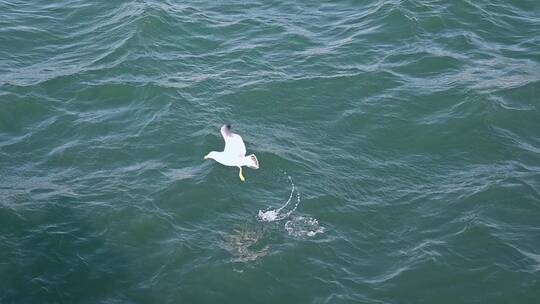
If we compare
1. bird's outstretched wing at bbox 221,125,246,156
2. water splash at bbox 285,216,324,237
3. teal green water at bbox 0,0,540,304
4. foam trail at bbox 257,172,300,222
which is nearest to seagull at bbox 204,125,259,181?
bird's outstretched wing at bbox 221,125,246,156

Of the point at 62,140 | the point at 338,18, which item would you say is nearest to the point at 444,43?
the point at 338,18

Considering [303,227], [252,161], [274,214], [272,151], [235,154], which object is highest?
[235,154]

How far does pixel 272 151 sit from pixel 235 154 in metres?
1.74

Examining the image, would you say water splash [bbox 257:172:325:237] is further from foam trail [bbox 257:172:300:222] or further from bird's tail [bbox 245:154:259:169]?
bird's tail [bbox 245:154:259:169]

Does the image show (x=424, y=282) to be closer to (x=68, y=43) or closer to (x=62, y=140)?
(x=62, y=140)

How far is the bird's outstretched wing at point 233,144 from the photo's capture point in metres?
21.4

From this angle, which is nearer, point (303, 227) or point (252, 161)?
point (303, 227)

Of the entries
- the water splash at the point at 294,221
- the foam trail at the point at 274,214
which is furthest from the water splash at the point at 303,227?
the foam trail at the point at 274,214

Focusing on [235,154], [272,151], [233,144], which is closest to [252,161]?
[235,154]

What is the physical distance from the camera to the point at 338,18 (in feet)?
97.9

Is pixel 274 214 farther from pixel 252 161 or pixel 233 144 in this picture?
pixel 233 144

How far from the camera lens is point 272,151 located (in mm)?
22766

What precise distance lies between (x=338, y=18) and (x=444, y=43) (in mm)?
4605

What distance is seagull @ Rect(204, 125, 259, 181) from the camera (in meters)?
21.4
